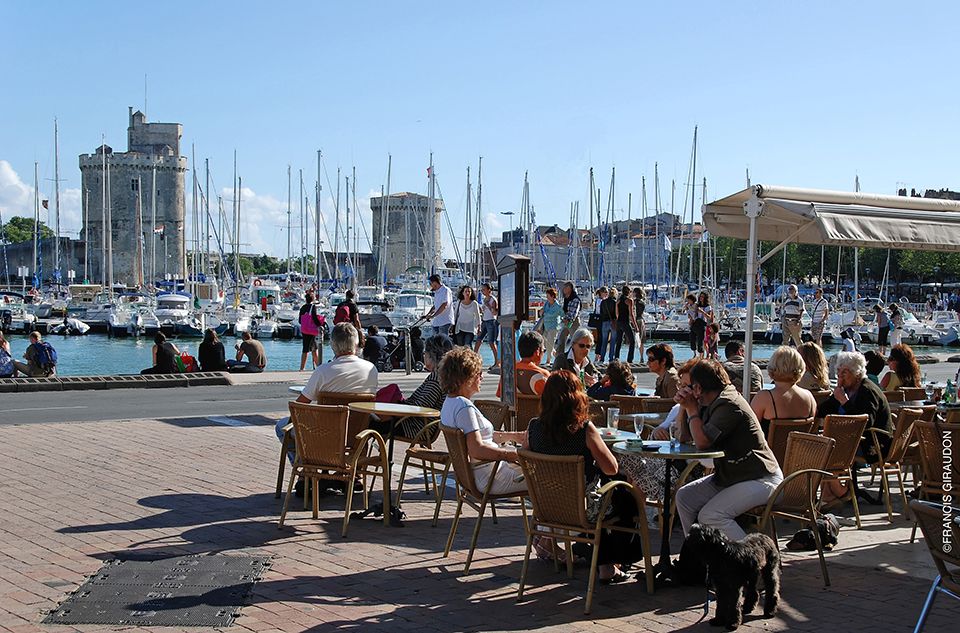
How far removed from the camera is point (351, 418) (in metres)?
9.02

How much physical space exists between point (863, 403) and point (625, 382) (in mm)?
2086

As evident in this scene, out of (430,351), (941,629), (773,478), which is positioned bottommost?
(941,629)

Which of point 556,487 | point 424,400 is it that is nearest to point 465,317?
point 424,400

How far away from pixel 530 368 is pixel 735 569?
14.7ft

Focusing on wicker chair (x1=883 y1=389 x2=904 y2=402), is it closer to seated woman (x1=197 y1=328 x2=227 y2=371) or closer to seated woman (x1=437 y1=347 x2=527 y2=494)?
seated woman (x1=437 y1=347 x2=527 y2=494)

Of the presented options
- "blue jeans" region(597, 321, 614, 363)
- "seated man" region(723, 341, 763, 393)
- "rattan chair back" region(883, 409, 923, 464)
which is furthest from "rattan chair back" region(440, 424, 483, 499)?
"blue jeans" region(597, 321, 614, 363)

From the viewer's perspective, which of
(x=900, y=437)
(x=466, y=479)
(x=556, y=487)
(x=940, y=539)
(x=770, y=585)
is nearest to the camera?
(x=940, y=539)

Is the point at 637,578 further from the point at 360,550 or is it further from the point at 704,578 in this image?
the point at 360,550

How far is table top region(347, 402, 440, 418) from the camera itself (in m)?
8.92

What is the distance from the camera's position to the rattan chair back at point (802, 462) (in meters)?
7.29

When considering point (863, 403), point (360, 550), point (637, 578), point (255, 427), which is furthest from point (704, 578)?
point (255, 427)

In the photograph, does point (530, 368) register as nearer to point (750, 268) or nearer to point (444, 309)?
point (750, 268)

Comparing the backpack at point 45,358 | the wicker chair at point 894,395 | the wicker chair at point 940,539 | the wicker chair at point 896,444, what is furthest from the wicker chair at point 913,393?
the backpack at point 45,358

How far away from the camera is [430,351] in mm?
10164
